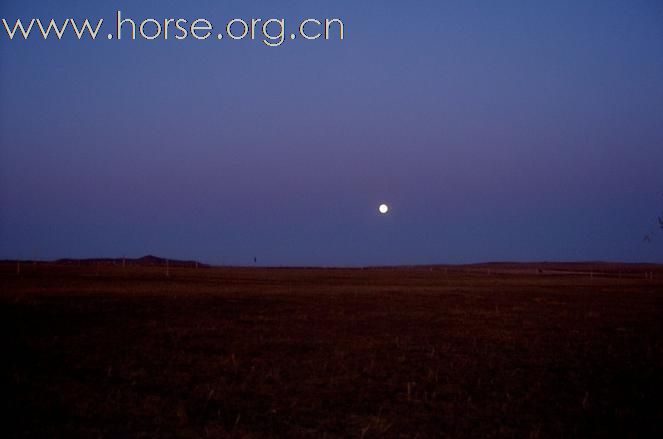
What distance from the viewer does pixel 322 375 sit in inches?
639

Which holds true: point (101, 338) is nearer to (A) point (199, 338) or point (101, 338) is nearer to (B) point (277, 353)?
(A) point (199, 338)

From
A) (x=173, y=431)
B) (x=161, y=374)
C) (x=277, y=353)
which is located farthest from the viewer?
(x=277, y=353)

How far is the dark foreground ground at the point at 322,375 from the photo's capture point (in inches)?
469

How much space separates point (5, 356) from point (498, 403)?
12377 mm

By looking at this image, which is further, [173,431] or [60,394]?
[60,394]

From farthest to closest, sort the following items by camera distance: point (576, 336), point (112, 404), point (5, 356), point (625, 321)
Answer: point (625, 321), point (576, 336), point (5, 356), point (112, 404)

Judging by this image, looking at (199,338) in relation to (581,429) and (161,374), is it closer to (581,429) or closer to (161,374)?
(161,374)

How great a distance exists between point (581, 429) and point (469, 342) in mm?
10524

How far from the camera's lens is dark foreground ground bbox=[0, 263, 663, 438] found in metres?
11.9

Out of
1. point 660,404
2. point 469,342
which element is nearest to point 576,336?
point 469,342

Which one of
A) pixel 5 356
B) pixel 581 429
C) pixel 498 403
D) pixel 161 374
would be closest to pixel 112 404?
pixel 161 374

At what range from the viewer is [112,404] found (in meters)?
12.8

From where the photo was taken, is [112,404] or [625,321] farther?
[625,321]

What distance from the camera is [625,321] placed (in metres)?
30.7
